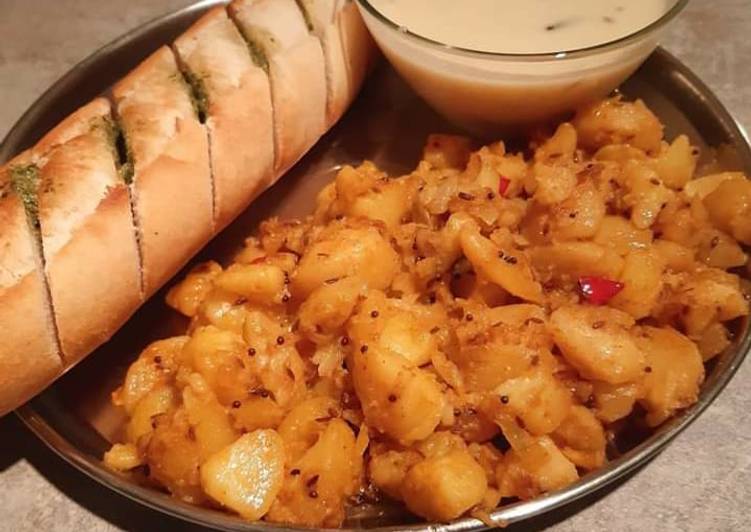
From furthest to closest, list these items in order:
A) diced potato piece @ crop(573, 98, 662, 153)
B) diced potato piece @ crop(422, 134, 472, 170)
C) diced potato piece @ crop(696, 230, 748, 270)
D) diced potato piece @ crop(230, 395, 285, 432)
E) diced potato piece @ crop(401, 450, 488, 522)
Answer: diced potato piece @ crop(422, 134, 472, 170), diced potato piece @ crop(573, 98, 662, 153), diced potato piece @ crop(696, 230, 748, 270), diced potato piece @ crop(230, 395, 285, 432), diced potato piece @ crop(401, 450, 488, 522)

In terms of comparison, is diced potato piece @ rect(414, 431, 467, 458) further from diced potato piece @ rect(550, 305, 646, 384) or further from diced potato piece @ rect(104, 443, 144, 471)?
diced potato piece @ rect(104, 443, 144, 471)

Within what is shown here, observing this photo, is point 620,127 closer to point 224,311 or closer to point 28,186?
point 224,311

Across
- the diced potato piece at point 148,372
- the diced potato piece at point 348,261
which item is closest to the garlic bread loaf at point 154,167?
the diced potato piece at point 148,372

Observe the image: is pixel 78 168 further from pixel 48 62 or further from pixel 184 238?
pixel 48 62

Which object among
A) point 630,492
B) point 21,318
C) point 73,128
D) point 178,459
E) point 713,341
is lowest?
point 630,492

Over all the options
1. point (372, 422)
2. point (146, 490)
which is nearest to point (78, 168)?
point (146, 490)

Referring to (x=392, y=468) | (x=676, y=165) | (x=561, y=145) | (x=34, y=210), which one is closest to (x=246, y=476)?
(x=392, y=468)

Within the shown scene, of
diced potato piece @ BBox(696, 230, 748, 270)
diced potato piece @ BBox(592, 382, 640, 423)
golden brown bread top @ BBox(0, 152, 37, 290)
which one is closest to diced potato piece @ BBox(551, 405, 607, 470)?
diced potato piece @ BBox(592, 382, 640, 423)
